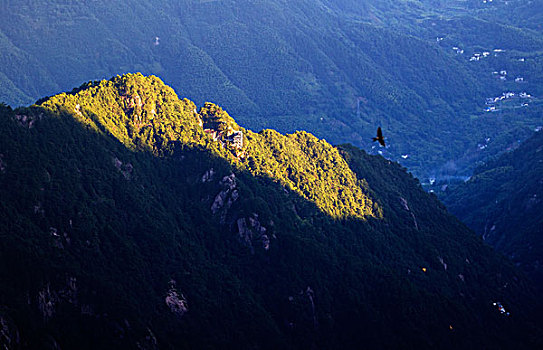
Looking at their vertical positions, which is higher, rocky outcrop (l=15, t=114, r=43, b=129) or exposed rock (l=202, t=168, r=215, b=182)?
exposed rock (l=202, t=168, r=215, b=182)

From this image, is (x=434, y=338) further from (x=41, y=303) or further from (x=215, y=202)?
(x=41, y=303)

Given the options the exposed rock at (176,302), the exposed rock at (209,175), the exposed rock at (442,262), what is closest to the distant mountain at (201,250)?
the exposed rock at (176,302)

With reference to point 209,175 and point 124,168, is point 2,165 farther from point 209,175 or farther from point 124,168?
point 209,175

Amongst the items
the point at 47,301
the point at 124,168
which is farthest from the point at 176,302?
the point at 124,168

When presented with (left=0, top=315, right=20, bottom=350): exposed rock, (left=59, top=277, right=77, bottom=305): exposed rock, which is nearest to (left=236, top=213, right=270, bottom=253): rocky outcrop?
(left=59, top=277, right=77, bottom=305): exposed rock

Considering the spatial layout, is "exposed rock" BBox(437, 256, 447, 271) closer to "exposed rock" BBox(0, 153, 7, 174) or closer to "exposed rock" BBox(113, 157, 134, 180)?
"exposed rock" BBox(113, 157, 134, 180)

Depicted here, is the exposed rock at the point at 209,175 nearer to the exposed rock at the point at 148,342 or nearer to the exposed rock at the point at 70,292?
the exposed rock at the point at 148,342
